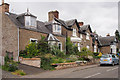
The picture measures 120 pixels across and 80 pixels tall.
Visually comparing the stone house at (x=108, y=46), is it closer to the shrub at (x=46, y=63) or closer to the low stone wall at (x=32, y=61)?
the shrub at (x=46, y=63)

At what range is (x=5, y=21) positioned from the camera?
71.6 feet

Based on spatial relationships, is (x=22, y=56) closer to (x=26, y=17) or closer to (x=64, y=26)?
(x=26, y=17)

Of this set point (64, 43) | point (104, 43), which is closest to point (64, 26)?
point (64, 43)

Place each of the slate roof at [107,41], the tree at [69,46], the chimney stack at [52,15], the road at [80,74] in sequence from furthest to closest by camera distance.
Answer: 1. the slate roof at [107,41]
2. the chimney stack at [52,15]
3. the tree at [69,46]
4. the road at [80,74]

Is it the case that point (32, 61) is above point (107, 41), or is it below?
below

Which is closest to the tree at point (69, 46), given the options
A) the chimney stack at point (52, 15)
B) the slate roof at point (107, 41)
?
the chimney stack at point (52, 15)

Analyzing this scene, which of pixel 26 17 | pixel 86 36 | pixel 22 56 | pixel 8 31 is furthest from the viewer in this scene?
pixel 86 36

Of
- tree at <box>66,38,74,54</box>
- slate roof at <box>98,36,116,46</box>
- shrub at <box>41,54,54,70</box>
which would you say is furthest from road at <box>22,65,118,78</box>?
slate roof at <box>98,36,116,46</box>

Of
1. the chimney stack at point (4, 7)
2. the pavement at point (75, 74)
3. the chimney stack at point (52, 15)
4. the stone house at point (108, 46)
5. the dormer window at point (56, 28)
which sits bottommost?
the pavement at point (75, 74)

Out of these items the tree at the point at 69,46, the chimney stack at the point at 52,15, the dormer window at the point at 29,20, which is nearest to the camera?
the dormer window at the point at 29,20

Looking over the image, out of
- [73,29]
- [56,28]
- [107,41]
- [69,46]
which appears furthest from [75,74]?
[107,41]

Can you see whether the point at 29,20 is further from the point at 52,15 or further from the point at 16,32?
the point at 52,15

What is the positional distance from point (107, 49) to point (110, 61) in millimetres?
26680

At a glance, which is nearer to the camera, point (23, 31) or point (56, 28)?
point (23, 31)
